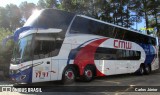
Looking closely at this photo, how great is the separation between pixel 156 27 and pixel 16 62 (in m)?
26.2

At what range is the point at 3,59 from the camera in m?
17.8

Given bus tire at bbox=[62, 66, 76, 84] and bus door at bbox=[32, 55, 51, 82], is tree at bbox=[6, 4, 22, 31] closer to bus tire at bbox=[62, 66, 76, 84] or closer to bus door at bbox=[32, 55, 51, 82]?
bus tire at bbox=[62, 66, 76, 84]

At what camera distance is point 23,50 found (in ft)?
37.1

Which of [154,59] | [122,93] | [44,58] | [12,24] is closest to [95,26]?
[44,58]

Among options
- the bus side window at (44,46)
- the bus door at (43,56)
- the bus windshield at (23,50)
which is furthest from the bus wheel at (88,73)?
the bus windshield at (23,50)

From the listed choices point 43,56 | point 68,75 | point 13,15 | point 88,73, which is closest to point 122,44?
point 88,73

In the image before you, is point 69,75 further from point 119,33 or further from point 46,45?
point 119,33

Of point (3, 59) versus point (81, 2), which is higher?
point (81, 2)

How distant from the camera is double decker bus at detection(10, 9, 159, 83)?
1126cm

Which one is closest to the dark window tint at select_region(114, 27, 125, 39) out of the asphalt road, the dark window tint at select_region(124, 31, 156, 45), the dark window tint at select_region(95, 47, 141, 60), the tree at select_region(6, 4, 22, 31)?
the dark window tint at select_region(124, 31, 156, 45)

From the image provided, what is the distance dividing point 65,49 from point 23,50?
2428 millimetres

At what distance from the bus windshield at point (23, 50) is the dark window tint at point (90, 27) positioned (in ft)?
9.08

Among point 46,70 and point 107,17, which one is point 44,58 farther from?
point 107,17

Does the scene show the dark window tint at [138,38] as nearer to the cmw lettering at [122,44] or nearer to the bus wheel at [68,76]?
the cmw lettering at [122,44]
